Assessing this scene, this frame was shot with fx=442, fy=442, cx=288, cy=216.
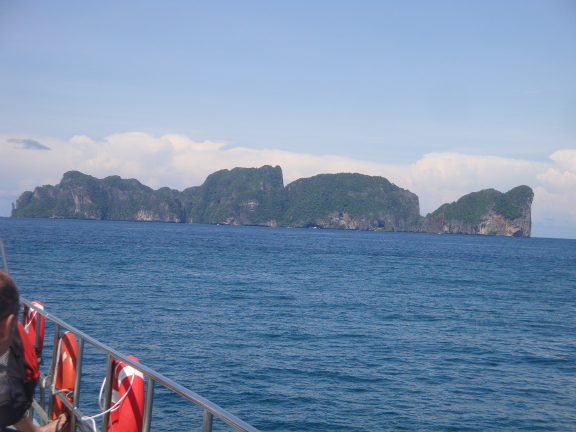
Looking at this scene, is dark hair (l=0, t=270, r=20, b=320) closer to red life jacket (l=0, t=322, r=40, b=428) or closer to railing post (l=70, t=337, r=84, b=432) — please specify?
red life jacket (l=0, t=322, r=40, b=428)

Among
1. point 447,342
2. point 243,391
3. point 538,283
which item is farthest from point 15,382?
point 538,283

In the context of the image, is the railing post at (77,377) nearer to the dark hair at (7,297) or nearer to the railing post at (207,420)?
the railing post at (207,420)

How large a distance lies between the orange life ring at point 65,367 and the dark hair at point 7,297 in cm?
312

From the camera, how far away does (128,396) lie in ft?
13.1

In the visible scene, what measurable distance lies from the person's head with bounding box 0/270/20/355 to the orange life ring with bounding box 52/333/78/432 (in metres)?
3.07

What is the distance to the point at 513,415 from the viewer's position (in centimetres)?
1303

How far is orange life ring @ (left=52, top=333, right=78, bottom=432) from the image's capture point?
4570 millimetres

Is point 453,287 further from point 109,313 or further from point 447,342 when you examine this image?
point 109,313

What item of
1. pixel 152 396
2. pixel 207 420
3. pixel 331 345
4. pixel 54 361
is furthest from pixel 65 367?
pixel 331 345

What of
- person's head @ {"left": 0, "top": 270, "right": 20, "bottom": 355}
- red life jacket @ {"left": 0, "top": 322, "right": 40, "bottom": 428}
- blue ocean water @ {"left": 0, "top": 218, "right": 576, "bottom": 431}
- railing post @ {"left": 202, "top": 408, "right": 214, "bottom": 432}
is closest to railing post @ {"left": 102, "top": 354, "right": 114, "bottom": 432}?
red life jacket @ {"left": 0, "top": 322, "right": 40, "bottom": 428}

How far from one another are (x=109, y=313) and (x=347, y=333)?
1198 cm

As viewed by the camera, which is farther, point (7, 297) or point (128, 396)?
point (128, 396)

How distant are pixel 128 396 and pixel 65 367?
1116 millimetres

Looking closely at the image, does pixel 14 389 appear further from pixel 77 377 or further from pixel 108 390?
pixel 77 377
